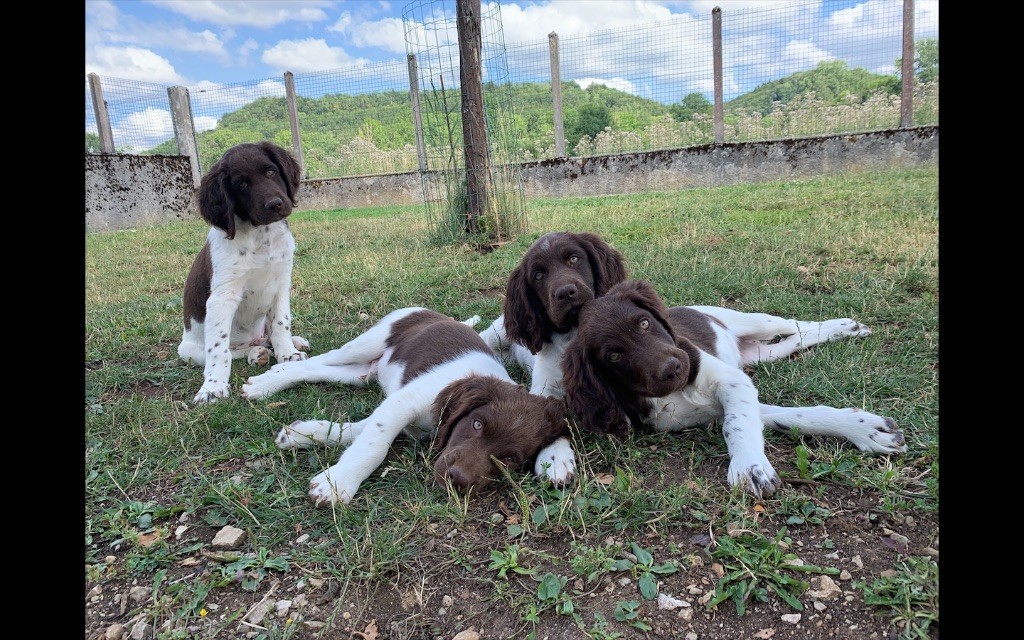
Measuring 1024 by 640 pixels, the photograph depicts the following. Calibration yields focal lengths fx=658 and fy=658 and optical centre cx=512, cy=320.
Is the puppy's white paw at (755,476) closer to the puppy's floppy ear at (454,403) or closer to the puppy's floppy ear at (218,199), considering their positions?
the puppy's floppy ear at (454,403)

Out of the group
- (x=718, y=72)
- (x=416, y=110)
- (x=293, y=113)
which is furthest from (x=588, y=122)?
(x=293, y=113)

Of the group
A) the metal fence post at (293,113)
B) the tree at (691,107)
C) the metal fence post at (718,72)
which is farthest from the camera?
the metal fence post at (293,113)

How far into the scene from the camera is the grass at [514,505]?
1.92 m

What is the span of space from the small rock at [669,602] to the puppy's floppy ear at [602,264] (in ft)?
6.36

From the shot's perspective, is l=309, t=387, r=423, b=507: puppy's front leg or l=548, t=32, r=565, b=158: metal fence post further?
l=548, t=32, r=565, b=158: metal fence post

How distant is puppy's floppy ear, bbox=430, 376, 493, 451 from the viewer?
109 inches

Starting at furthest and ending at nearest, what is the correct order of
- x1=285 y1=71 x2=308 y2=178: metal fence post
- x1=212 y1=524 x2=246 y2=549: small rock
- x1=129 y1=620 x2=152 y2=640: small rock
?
x1=285 y1=71 x2=308 y2=178: metal fence post → x1=212 y1=524 x2=246 y2=549: small rock → x1=129 y1=620 x2=152 y2=640: small rock

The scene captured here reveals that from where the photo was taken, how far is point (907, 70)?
11.7 m

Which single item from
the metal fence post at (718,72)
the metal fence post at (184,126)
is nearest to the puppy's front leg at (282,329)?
the metal fence post at (718,72)

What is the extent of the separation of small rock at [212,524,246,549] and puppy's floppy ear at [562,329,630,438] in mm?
1359

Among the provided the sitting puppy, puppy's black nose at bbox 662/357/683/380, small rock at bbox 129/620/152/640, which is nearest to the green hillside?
the sitting puppy

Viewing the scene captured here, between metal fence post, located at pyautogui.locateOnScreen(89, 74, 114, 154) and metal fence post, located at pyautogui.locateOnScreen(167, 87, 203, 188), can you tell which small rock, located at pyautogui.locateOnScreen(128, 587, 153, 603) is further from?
metal fence post, located at pyautogui.locateOnScreen(167, 87, 203, 188)

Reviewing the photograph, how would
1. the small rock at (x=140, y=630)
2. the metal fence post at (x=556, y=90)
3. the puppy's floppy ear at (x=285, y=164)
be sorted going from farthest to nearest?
the metal fence post at (x=556, y=90)
the puppy's floppy ear at (x=285, y=164)
the small rock at (x=140, y=630)
